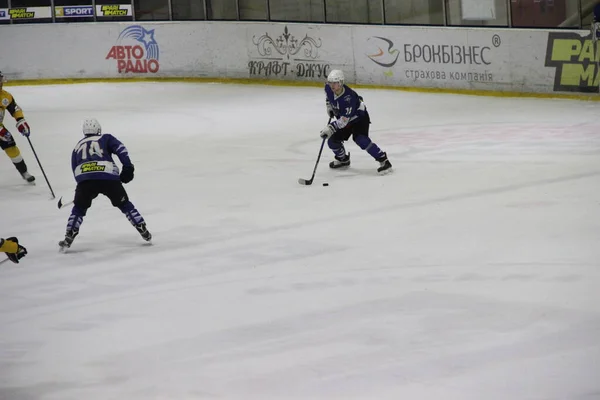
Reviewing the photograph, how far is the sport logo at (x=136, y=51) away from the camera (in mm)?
22609

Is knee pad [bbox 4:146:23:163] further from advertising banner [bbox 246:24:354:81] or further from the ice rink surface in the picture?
advertising banner [bbox 246:24:354:81]

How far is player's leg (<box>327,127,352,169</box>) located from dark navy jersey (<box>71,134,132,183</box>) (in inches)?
140

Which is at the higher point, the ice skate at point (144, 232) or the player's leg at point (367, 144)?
the player's leg at point (367, 144)

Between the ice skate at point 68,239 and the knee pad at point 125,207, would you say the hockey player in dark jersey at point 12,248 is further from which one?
the knee pad at point 125,207

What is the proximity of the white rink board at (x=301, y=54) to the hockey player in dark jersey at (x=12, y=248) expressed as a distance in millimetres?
10141

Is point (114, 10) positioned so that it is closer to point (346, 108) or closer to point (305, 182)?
point (346, 108)

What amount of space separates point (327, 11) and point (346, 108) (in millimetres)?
8392

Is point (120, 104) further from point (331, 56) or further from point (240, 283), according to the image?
point (240, 283)

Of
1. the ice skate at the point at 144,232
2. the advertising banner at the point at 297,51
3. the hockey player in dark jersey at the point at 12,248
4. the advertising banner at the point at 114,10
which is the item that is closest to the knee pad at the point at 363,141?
the ice skate at the point at 144,232

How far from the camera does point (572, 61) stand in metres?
16.8

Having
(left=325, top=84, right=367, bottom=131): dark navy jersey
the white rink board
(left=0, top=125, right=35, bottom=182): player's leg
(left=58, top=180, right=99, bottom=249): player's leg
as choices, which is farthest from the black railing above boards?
A: (left=58, top=180, right=99, bottom=249): player's leg

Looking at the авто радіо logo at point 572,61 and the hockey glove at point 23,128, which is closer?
the hockey glove at point 23,128

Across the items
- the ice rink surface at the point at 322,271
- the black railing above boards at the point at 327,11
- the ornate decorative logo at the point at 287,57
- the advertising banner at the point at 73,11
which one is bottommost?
the ice rink surface at the point at 322,271

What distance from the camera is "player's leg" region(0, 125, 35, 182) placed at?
1314cm
